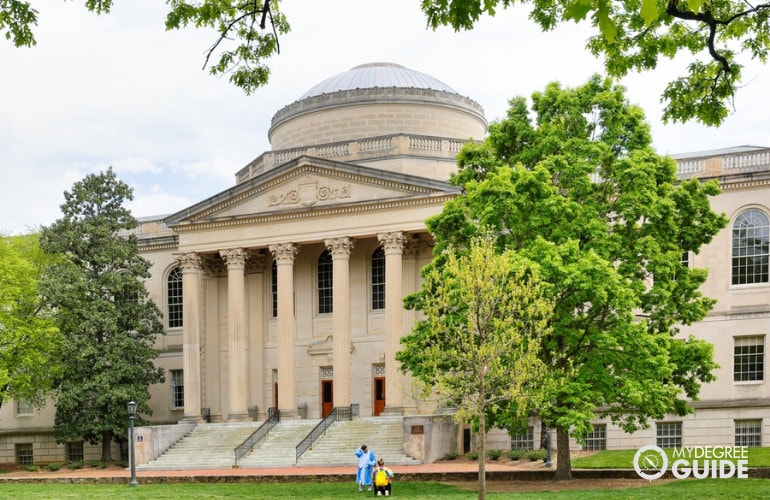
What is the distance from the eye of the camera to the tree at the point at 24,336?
141 feet

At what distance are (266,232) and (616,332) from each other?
21594 millimetres

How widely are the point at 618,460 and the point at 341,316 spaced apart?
14.2 meters

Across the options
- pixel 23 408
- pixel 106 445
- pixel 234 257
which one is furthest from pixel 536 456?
pixel 23 408

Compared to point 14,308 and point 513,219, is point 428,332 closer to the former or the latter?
point 513,219

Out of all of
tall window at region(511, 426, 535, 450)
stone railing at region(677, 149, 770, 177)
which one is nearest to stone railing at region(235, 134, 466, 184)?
stone railing at region(677, 149, 770, 177)

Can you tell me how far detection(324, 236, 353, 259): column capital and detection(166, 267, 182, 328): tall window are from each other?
449 inches

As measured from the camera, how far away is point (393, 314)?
1670 inches

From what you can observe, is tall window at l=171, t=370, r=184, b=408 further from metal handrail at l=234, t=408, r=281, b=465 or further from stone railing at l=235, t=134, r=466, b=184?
stone railing at l=235, t=134, r=466, b=184

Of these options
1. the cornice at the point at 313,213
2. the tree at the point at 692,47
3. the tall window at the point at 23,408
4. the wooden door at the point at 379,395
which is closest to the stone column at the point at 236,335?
the cornice at the point at 313,213

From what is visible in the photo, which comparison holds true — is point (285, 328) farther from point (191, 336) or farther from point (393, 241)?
point (393, 241)

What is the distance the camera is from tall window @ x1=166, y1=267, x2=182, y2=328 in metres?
51.4

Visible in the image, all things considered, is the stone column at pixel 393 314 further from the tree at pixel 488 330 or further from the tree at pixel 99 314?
the tree at pixel 488 330

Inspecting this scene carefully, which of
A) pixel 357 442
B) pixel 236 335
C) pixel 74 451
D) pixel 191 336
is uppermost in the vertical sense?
pixel 236 335

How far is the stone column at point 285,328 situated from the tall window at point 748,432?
19.0 m
